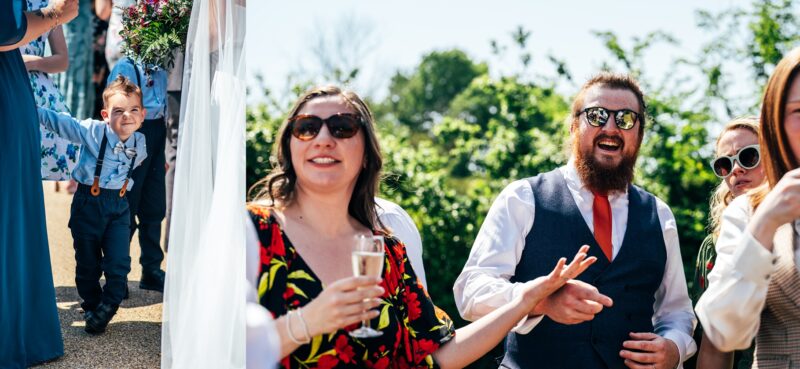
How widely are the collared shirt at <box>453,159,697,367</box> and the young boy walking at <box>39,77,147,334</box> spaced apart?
6.92ft

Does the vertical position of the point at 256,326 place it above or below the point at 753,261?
below

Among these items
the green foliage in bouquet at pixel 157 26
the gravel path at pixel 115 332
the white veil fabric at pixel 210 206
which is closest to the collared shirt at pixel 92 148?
the green foliage in bouquet at pixel 157 26

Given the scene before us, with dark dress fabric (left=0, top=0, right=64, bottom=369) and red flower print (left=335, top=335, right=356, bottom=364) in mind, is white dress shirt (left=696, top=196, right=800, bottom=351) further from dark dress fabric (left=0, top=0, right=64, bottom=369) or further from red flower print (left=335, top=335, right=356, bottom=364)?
dark dress fabric (left=0, top=0, right=64, bottom=369)

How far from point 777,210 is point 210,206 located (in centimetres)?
188

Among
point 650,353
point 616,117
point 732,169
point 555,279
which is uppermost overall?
point 616,117

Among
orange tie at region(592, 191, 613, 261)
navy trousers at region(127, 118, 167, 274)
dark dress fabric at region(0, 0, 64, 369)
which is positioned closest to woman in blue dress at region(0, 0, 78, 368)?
dark dress fabric at region(0, 0, 64, 369)

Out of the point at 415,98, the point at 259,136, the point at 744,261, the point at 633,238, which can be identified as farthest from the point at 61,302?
the point at 415,98

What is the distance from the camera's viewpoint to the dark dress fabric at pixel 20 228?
3.92 meters

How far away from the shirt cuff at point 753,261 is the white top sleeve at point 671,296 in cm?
132

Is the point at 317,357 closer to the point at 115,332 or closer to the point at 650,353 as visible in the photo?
the point at 650,353

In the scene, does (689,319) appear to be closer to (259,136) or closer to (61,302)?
(61,302)

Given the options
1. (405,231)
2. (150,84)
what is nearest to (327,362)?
(405,231)

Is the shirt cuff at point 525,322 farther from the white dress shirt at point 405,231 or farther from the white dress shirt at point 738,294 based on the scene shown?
the white dress shirt at point 738,294

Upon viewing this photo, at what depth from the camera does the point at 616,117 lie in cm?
372
